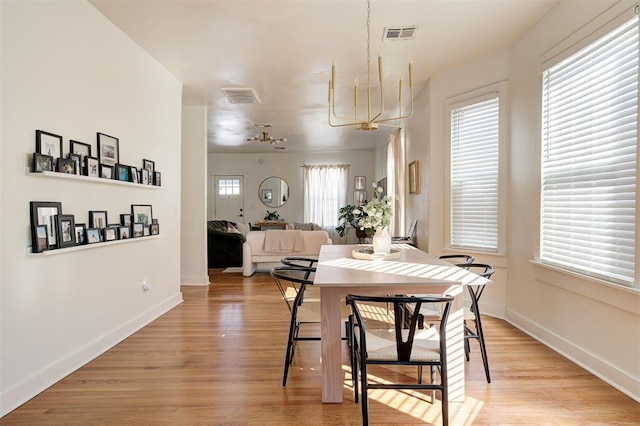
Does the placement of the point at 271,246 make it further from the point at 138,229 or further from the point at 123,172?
the point at 123,172

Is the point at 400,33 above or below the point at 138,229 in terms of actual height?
above

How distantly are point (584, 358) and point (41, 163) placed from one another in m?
3.77

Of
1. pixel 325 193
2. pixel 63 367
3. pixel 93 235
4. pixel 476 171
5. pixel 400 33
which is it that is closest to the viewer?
pixel 63 367

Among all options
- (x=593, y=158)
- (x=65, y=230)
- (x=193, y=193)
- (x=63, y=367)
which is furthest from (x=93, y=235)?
(x=593, y=158)

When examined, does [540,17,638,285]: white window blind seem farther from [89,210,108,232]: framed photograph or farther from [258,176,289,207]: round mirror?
[258,176,289,207]: round mirror

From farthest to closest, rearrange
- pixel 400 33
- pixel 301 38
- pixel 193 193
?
pixel 193 193
pixel 301 38
pixel 400 33

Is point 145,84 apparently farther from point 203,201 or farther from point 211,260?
point 211,260

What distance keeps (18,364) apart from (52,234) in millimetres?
769

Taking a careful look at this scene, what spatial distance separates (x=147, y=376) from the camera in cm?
260

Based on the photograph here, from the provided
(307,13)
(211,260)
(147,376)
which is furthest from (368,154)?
(147,376)

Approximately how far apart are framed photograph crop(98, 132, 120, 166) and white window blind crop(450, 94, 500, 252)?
3427mm

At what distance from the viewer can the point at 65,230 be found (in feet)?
8.43

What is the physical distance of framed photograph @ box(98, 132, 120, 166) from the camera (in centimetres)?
303

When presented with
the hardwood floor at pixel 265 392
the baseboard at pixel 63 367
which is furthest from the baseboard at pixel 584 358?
the baseboard at pixel 63 367
